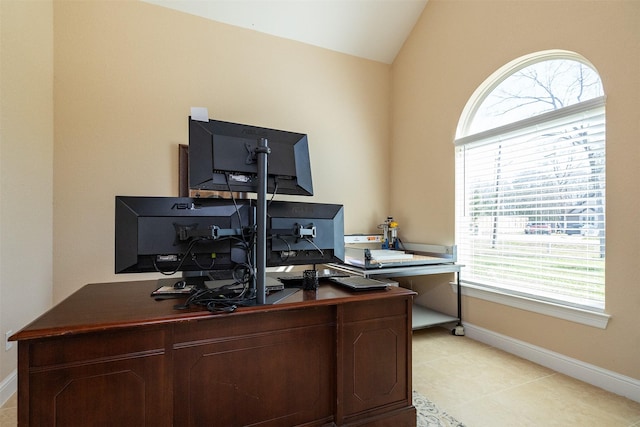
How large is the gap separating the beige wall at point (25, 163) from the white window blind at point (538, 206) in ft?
12.1

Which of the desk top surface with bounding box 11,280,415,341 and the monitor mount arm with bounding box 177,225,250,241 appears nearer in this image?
the desk top surface with bounding box 11,280,415,341

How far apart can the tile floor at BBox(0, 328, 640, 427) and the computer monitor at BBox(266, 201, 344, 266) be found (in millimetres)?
1280

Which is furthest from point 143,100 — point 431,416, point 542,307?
point 542,307

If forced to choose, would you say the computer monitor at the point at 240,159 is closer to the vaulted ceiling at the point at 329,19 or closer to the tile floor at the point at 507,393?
the tile floor at the point at 507,393

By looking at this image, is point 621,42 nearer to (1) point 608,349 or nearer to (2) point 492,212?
(2) point 492,212

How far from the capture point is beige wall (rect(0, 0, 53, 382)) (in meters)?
2.10

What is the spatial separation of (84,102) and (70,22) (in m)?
0.69

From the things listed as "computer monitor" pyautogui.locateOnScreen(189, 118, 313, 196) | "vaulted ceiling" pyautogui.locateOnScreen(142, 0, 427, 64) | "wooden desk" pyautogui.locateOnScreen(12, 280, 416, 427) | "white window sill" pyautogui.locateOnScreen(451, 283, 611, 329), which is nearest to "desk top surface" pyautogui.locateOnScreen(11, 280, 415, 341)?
"wooden desk" pyautogui.locateOnScreen(12, 280, 416, 427)

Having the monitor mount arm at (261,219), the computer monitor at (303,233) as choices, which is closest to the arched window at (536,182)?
the computer monitor at (303,233)

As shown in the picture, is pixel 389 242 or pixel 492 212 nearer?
pixel 492 212

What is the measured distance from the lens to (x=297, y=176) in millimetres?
1630

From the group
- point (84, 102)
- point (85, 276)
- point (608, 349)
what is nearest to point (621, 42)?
point (608, 349)

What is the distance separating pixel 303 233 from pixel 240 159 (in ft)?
1.52

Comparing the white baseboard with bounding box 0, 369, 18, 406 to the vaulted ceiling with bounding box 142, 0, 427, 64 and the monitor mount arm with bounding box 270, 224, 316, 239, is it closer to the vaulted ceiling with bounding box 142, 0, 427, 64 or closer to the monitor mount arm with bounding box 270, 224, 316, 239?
the monitor mount arm with bounding box 270, 224, 316, 239
